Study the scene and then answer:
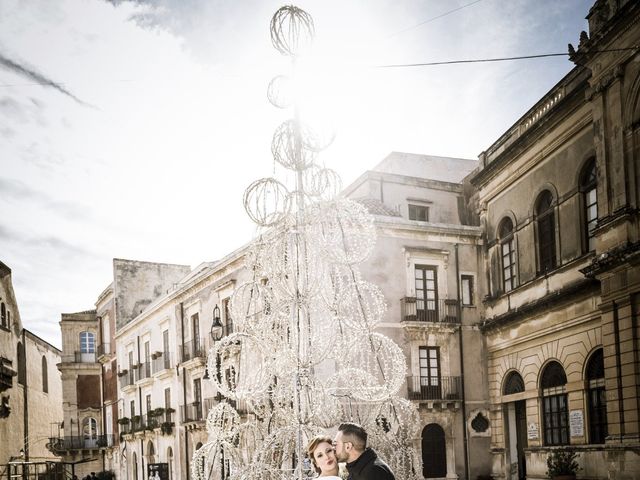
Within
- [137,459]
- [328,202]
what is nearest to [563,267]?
[328,202]

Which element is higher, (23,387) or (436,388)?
(436,388)

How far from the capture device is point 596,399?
51.3ft

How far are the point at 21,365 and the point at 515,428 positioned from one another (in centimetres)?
2478

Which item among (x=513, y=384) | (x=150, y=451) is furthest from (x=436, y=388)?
(x=150, y=451)

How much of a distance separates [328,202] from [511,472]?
43.0ft

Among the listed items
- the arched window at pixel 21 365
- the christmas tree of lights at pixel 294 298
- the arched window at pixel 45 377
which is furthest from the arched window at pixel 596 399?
the arched window at pixel 45 377

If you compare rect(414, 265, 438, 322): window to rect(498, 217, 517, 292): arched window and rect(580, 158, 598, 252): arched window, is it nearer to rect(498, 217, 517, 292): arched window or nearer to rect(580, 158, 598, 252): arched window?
rect(498, 217, 517, 292): arched window

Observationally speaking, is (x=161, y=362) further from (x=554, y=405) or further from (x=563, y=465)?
(x=563, y=465)

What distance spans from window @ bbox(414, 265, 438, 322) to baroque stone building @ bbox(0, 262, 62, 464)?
16864mm

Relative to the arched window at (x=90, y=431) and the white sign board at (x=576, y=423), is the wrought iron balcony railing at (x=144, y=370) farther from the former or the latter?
the white sign board at (x=576, y=423)

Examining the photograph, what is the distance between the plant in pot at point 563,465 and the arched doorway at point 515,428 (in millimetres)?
3191

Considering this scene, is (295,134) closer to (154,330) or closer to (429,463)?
(429,463)

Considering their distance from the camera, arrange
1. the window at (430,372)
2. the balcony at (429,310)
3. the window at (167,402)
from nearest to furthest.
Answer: the balcony at (429,310)
the window at (430,372)
the window at (167,402)

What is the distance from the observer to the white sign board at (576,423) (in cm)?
1580
